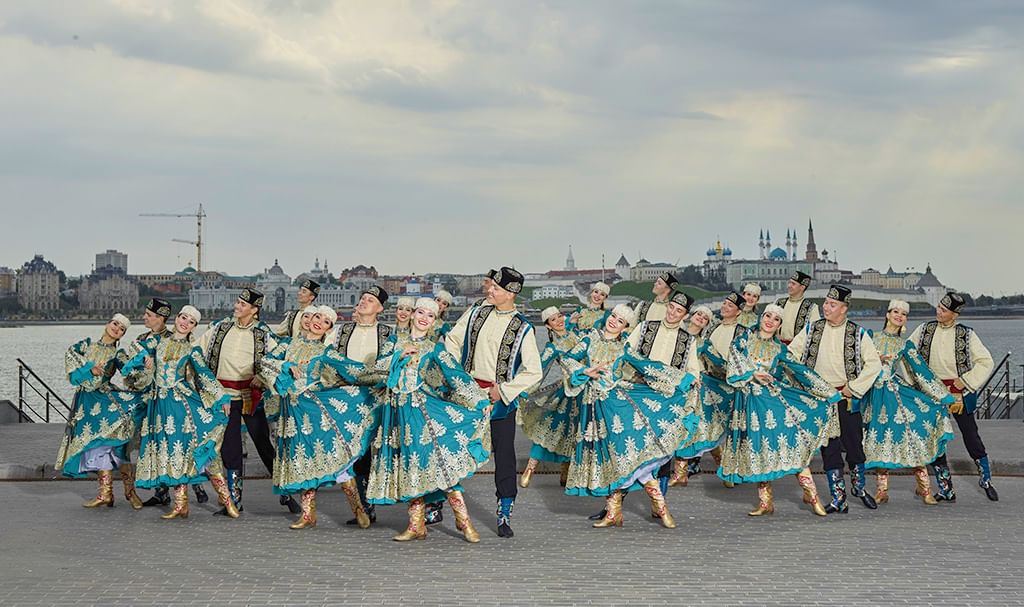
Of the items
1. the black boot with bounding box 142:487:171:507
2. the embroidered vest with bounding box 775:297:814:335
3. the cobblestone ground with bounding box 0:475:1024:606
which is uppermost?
the embroidered vest with bounding box 775:297:814:335

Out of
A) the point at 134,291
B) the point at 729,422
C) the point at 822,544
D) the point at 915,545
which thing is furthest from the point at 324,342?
the point at 134,291

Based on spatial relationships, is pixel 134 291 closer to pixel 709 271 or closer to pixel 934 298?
pixel 709 271

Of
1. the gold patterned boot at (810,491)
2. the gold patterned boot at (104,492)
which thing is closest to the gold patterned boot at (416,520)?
the gold patterned boot at (104,492)

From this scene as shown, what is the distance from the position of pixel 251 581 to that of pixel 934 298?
16063 cm

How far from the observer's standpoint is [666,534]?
28.2 feet

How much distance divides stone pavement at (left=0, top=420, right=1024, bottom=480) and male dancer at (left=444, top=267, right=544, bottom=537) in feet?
11.2

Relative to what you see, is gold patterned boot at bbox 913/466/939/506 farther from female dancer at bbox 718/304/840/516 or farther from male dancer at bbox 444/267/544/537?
male dancer at bbox 444/267/544/537

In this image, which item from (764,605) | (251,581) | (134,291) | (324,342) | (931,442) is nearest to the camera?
(764,605)

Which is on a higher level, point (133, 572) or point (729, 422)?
point (729, 422)

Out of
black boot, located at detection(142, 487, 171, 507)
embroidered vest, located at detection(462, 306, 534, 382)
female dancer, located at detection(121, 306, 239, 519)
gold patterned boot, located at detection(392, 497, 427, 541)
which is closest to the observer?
gold patterned boot, located at detection(392, 497, 427, 541)

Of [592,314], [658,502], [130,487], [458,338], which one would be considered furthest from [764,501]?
[130,487]

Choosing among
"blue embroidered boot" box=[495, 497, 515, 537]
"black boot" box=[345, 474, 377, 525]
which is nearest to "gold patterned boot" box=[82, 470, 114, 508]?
"black boot" box=[345, 474, 377, 525]

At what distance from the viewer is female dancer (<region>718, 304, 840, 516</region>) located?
30.9 ft

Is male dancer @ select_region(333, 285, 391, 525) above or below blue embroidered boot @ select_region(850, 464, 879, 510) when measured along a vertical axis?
above
